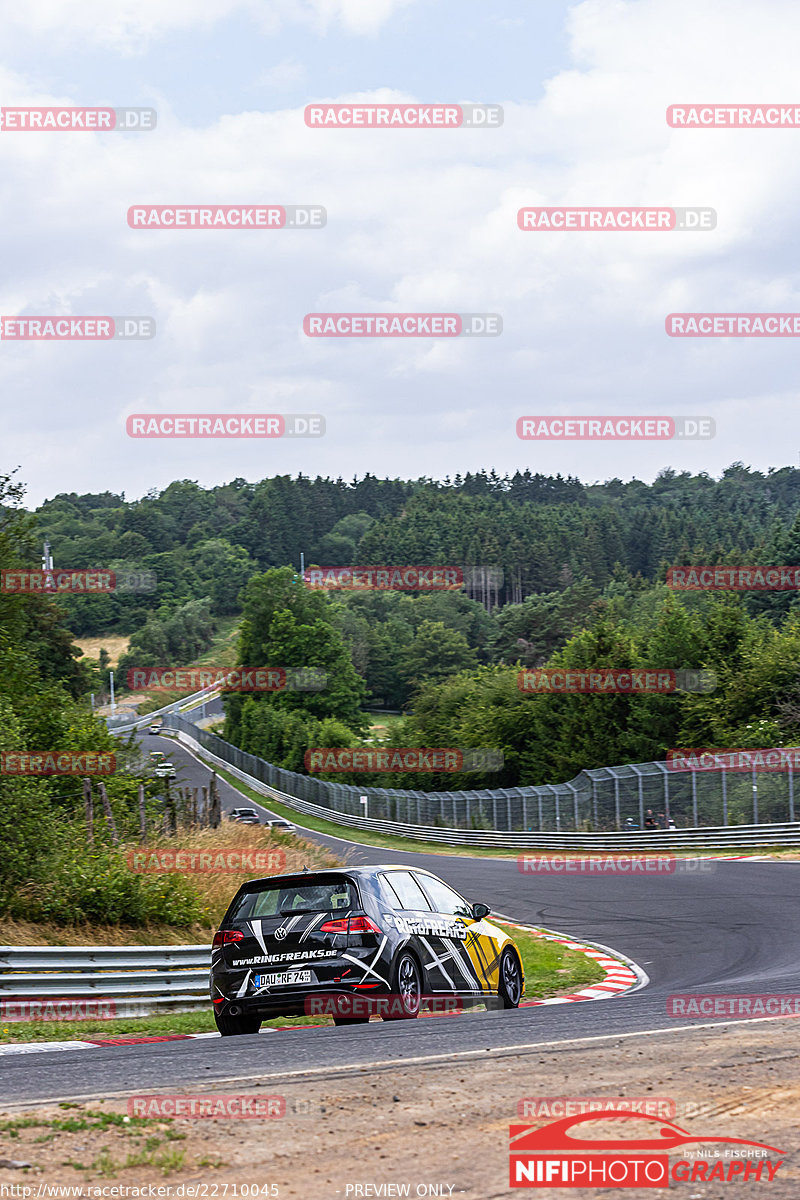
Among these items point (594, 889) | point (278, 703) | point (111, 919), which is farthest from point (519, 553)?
point (111, 919)

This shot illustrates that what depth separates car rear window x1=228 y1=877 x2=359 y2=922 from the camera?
1032 centimetres

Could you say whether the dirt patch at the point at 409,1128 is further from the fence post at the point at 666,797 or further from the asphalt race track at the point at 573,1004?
the fence post at the point at 666,797

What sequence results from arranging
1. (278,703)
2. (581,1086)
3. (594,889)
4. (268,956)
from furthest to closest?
(278,703)
(594,889)
(268,956)
(581,1086)

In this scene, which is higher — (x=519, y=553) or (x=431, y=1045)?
(x=519, y=553)

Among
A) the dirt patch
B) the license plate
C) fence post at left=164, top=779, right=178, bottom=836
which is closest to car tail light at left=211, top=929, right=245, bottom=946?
the license plate

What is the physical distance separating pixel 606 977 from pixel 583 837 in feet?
83.6

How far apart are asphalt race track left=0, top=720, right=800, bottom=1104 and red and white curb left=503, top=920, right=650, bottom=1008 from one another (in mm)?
266

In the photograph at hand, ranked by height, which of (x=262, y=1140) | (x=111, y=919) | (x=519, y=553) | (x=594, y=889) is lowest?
(x=594, y=889)

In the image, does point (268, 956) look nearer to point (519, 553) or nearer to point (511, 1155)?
point (511, 1155)

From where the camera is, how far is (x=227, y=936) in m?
10.6

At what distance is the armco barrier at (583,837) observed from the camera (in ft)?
111

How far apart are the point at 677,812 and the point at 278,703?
75.2 m

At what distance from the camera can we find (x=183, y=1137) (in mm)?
5652

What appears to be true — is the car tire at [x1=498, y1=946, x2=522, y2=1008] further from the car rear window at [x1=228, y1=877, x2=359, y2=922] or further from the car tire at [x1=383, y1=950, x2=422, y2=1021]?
the car rear window at [x1=228, y1=877, x2=359, y2=922]
